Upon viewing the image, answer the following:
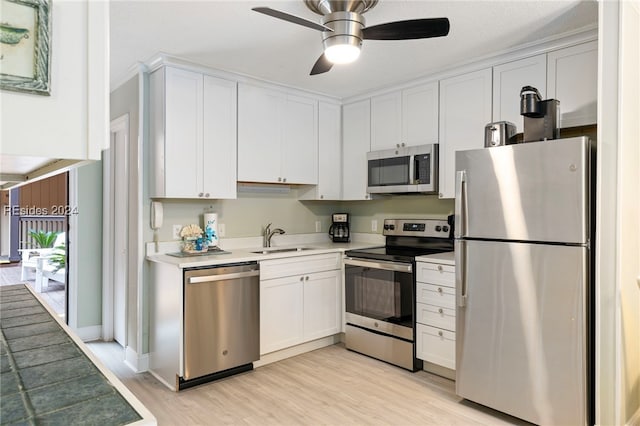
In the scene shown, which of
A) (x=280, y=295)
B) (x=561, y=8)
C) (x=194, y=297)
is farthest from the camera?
(x=280, y=295)

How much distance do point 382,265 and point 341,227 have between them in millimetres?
1117

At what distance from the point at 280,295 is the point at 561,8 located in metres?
2.71

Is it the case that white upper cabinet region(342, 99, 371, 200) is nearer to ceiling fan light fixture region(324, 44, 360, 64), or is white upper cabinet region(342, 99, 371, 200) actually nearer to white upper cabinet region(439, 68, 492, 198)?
white upper cabinet region(439, 68, 492, 198)

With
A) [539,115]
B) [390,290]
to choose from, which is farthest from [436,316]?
[539,115]

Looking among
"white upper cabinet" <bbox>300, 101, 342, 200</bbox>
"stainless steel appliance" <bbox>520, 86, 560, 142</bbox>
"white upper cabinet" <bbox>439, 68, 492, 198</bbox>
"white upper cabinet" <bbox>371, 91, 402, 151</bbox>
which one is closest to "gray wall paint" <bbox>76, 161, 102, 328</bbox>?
"white upper cabinet" <bbox>300, 101, 342, 200</bbox>

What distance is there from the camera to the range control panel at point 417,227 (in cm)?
368

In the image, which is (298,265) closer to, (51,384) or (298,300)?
(298,300)

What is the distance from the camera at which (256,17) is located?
8.11 feet

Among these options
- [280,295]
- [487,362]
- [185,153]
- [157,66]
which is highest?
[157,66]

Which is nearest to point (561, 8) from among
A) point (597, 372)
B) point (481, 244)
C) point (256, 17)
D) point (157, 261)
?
point (481, 244)

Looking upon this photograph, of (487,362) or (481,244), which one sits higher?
(481,244)

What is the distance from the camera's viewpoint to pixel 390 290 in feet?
11.1

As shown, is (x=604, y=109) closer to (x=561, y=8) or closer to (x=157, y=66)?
(x=561, y=8)

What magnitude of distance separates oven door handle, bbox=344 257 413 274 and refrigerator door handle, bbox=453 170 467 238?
64cm
